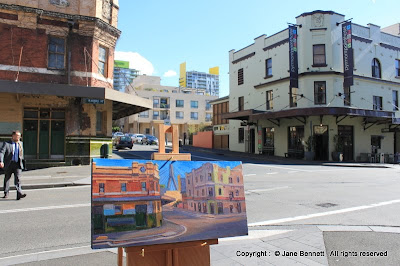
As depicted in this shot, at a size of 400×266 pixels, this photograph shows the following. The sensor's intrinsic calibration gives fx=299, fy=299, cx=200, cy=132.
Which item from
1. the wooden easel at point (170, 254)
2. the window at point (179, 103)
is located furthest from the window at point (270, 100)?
the window at point (179, 103)

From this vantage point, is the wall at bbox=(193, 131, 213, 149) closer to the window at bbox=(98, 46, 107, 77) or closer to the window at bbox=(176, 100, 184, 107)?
the window at bbox=(98, 46, 107, 77)

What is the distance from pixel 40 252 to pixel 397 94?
113ft

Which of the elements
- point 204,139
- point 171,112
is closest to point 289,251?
point 204,139

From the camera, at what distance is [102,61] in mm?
18031

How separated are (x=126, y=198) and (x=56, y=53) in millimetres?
16548

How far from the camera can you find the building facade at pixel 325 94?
2580 centimetres

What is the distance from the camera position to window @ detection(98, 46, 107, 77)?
58.8 ft

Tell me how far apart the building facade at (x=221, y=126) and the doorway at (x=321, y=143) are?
1344 centimetres

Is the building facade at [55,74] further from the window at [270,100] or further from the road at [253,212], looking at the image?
the window at [270,100]

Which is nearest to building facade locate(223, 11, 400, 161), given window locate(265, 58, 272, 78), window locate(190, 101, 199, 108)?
window locate(265, 58, 272, 78)

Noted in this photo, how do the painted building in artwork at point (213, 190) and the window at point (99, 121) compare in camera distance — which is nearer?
the painted building in artwork at point (213, 190)

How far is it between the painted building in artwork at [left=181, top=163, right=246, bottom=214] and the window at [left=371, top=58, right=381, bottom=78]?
101ft

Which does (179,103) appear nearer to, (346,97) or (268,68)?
(268,68)

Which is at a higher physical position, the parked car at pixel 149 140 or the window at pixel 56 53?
the window at pixel 56 53
